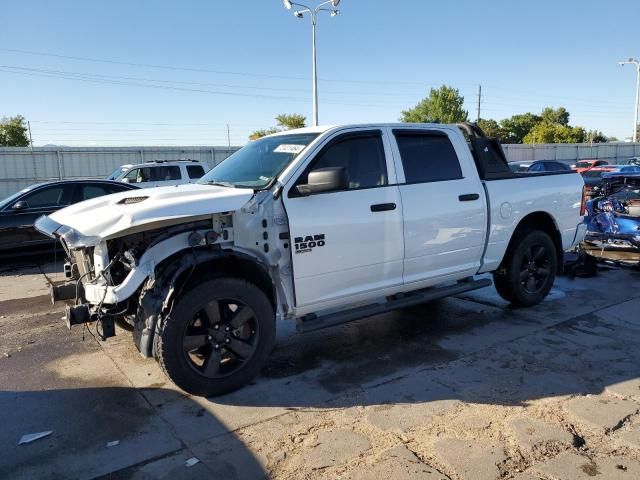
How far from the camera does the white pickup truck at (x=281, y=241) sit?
3775 mm

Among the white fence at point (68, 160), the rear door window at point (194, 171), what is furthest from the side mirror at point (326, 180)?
the white fence at point (68, 160)

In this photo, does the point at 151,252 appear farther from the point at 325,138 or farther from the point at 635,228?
the point at 635,228

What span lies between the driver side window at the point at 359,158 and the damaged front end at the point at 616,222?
514cm

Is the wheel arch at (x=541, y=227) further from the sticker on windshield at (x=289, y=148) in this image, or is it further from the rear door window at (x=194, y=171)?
the rear door window at (x=194, y=171)

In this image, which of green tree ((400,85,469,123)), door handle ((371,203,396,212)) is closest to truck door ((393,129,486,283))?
door handle ((371,203,396,212))

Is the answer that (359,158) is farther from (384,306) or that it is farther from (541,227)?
(541,227)

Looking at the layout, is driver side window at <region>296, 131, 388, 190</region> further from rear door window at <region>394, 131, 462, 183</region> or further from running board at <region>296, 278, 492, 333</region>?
running board at <region>296, 278, 492, 333</region>

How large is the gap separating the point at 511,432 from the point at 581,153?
149ft

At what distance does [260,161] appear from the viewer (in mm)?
4754

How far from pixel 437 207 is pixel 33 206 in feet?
25.3

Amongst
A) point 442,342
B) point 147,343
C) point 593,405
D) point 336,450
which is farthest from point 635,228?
point 147,343

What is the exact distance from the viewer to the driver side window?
179 inches

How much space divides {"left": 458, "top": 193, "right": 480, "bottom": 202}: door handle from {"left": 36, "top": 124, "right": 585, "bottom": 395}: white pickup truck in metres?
0.02

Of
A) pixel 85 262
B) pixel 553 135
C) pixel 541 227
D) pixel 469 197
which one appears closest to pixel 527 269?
pixel 541 227
